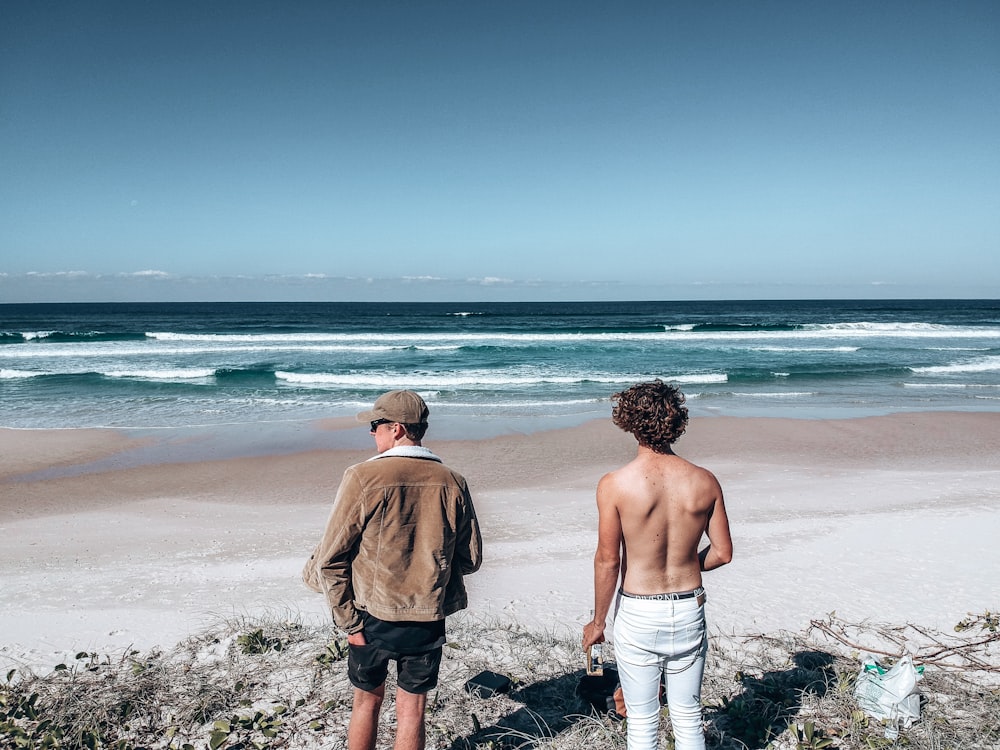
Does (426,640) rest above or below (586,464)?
above

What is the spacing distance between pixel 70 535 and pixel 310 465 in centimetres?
354

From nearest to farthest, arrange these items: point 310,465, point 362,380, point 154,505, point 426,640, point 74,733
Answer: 1. point 426,640
2. point 74,733
3. point 154,505
4. point 310,465
5. point 362,380

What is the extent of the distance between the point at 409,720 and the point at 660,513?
132 centimetres

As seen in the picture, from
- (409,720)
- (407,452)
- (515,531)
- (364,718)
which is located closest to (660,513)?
(407,452)

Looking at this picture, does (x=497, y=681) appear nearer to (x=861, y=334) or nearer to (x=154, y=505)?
(x=154, y=505)

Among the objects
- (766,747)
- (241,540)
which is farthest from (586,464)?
(766,747)

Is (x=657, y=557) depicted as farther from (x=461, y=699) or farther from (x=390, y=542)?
(x=461, y=699)

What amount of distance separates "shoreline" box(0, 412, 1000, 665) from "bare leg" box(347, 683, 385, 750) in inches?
82.3

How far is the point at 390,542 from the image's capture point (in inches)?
93.7

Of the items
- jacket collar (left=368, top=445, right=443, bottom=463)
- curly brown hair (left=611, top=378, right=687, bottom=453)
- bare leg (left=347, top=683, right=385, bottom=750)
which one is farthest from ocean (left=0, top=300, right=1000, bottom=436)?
curly brown hair (left=611, top=378, right=687, bottom=453)

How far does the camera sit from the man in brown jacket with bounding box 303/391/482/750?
7.70ft

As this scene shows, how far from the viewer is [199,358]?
25219 mm

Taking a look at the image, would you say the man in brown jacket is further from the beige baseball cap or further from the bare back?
the bare back

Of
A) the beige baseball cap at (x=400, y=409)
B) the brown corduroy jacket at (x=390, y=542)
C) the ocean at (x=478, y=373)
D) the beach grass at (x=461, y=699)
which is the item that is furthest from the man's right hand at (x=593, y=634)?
the ocean at (x=478, y=373)
